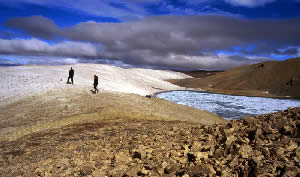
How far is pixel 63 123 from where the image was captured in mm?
15320

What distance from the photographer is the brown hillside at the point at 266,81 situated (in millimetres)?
75125

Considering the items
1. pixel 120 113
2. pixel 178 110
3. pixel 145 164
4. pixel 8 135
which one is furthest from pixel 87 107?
pixel 145 164

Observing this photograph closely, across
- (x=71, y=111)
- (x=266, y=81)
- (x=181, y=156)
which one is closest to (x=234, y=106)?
(x=71, y=111)

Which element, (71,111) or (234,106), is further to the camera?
(234,106)

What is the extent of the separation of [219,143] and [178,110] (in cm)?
1880

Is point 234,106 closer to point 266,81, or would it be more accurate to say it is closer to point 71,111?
point 71,111

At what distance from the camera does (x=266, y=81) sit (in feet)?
280

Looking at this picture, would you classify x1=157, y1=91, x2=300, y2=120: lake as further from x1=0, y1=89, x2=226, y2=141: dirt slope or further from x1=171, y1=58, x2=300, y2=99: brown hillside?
x1=171, y1=58, x2=300, y2=99: brown hillside

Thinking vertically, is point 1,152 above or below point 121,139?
below

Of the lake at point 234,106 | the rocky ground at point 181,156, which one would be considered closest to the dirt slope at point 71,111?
the rocky ground at point 181,156

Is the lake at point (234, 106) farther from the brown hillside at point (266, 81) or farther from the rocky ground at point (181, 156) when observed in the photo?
the rocky ground at point (181, 156)

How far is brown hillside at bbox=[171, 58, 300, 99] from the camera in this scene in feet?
246

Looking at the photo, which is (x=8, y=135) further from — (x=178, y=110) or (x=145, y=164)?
(x=178, y=110)

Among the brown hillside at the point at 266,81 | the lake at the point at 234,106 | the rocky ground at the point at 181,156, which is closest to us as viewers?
the rocky ground at the point at 181,156
